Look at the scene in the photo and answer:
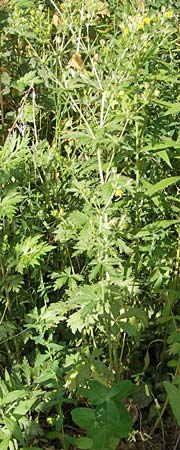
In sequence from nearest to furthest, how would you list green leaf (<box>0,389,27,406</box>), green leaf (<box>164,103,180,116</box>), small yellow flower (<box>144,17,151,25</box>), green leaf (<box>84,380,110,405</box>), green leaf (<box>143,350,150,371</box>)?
green leaf (<box>84,380,110,405</box>) → green leaf (<box>0,389,27,406</box>) → small yellow flower (<box>144,17,151,25</box>) → green leaf (<box>164,103,180,116</box>) → green leaf (<box>143,350,150,371</box>)

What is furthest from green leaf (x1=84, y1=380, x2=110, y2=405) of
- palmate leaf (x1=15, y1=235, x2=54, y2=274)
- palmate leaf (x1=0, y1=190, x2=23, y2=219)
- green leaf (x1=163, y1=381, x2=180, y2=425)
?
palmate leaf (x1=0, y1=190, x2=23, y2=219)

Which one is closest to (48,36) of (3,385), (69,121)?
(69,121)

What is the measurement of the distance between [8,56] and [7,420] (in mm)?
1803

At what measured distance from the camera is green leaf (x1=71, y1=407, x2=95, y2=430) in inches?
75.5

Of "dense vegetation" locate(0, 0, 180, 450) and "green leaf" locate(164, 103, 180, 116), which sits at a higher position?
"green leaf" locate(164, 103, 180, 116)

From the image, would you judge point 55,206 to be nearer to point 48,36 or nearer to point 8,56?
point 48,36

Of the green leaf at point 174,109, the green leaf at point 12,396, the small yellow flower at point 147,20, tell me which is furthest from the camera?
the green leaf at point 174,109

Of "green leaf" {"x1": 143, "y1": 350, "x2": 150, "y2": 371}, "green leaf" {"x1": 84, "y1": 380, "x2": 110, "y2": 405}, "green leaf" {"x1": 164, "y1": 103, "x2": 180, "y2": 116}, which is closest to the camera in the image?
"green leaf" {"x1": 84, "y1": 380, "x2": 110, "y2": 405}

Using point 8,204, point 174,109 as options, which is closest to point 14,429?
point 8,204

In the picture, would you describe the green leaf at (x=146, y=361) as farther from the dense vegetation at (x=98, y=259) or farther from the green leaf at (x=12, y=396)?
the green leaf at (x=12, y=396)

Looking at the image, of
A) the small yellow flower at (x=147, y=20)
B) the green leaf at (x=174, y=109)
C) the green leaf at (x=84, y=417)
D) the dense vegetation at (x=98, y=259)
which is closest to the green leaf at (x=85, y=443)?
the dense vegetation at (x=98, y=259)

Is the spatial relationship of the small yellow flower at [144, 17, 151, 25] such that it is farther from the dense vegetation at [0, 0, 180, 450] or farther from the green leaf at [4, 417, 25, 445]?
the green leaf at [4, 417, 25, 445]

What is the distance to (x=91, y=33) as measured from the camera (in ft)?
10.9

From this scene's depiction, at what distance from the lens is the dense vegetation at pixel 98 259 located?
212cm
